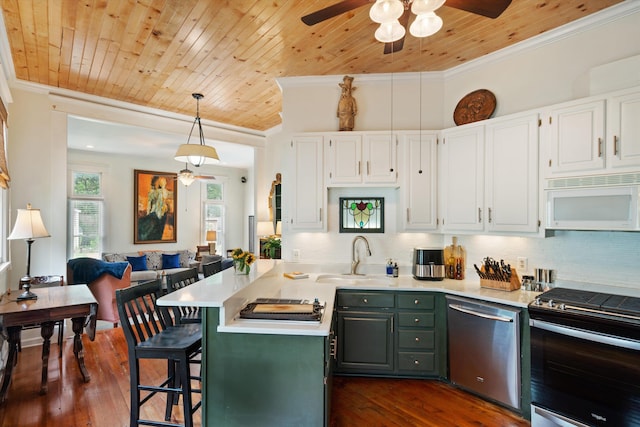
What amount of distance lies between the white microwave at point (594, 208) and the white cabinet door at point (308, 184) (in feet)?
6.54

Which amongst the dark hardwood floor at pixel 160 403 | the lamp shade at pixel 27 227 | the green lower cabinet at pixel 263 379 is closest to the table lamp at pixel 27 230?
the lamp shade at pixel 27 227

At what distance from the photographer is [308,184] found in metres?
3.55

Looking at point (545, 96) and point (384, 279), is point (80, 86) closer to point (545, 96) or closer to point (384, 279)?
point (384, 279)

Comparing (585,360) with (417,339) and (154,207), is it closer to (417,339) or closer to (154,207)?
(417,339)

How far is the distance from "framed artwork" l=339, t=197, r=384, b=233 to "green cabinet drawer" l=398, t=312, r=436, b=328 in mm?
967

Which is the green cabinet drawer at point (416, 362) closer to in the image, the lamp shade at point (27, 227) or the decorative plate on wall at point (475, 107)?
the decorative plate on wall at point (475, 107)

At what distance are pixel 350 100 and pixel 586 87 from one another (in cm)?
203

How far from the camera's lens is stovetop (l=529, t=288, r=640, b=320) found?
2.05 meters

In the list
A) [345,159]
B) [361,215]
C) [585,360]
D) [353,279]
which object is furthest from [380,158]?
[585,360]

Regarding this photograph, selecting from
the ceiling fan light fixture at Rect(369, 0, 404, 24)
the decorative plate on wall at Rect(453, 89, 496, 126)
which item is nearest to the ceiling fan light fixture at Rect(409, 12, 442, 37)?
the ceiling fan light fixture at Rect(369, 0, 404, 24)

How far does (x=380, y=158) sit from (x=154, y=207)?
6535mm

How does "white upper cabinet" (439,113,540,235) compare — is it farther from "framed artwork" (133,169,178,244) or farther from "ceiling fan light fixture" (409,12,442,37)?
"framed artwork" (133,169,178,244)

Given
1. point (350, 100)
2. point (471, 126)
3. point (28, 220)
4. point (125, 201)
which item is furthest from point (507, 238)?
point (125, 201)

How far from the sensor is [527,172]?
9.12 feet
